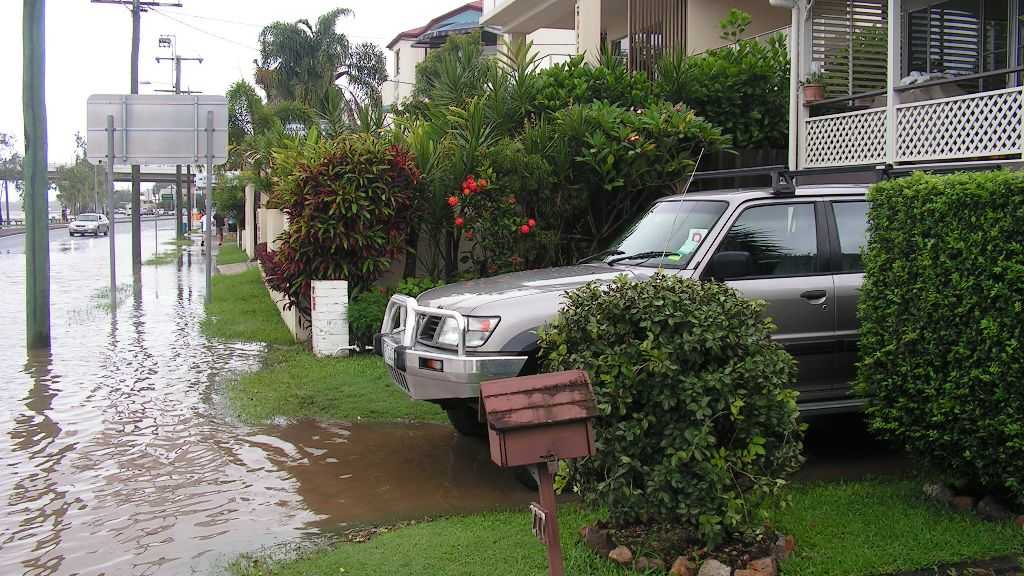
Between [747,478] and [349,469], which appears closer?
[747,478]

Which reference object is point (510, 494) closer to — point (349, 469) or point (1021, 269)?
point (349, 469)


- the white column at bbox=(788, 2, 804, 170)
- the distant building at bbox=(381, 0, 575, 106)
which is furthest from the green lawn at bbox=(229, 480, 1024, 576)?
the distant building at bbox=(381, 0, 575, 106)

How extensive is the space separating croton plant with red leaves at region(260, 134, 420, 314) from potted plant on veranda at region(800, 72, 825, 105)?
4796 mm

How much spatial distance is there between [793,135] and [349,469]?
765 centimetres

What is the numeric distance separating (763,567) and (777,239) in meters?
2.95

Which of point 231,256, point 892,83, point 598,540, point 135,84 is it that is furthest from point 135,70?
point 598,540

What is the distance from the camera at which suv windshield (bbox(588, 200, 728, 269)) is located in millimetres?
6949

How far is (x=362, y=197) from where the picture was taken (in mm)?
11242

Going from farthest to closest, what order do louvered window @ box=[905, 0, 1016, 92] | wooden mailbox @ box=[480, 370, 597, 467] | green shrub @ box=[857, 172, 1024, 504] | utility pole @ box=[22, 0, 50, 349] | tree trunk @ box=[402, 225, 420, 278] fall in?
louvered window @ box=[905, 0, 1016, 92]
utility pole @ box=[22, 0, 50, 349]
tree trunk @ box=[402, 225, 420, 278]
green shrub @ box=[857, 172, 1024, 504]
wooden mailbox @ box=[480, 370, 597, 467]

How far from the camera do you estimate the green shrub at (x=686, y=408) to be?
4625 millimetres

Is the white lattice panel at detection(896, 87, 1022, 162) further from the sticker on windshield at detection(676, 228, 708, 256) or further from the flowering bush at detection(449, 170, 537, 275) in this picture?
the sticker on windshield at detection(676, 228, 708, 256)

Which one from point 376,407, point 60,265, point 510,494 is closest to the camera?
point 510,494

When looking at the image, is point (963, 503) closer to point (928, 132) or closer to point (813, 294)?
point (813, 294)

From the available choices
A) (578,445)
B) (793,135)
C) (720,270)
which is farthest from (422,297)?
(793,135)
